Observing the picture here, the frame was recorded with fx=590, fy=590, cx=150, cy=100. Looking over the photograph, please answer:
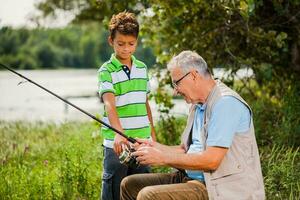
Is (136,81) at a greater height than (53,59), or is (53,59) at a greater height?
(136,81)

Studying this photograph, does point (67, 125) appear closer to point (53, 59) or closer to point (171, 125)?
point (171, 125)

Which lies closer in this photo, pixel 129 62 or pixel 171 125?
pixel 129 62

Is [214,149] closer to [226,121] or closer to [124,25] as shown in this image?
[226,121]

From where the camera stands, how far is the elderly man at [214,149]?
3.19 metres

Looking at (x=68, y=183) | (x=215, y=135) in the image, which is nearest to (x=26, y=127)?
(x=68, y=183)

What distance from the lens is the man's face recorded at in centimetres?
331

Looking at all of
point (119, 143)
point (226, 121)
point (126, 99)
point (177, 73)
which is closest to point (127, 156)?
point (119, 143)

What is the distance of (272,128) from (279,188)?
1722 mm

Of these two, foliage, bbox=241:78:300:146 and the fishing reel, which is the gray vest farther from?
foliage, bbox=241:78:300:146

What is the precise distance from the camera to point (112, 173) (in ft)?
13.7

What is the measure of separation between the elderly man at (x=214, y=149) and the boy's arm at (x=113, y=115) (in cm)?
40

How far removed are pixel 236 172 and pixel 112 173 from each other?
120cm

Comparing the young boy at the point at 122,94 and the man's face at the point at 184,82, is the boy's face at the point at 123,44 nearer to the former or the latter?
the young boy at the point at 122,94

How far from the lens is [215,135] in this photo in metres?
3.18
